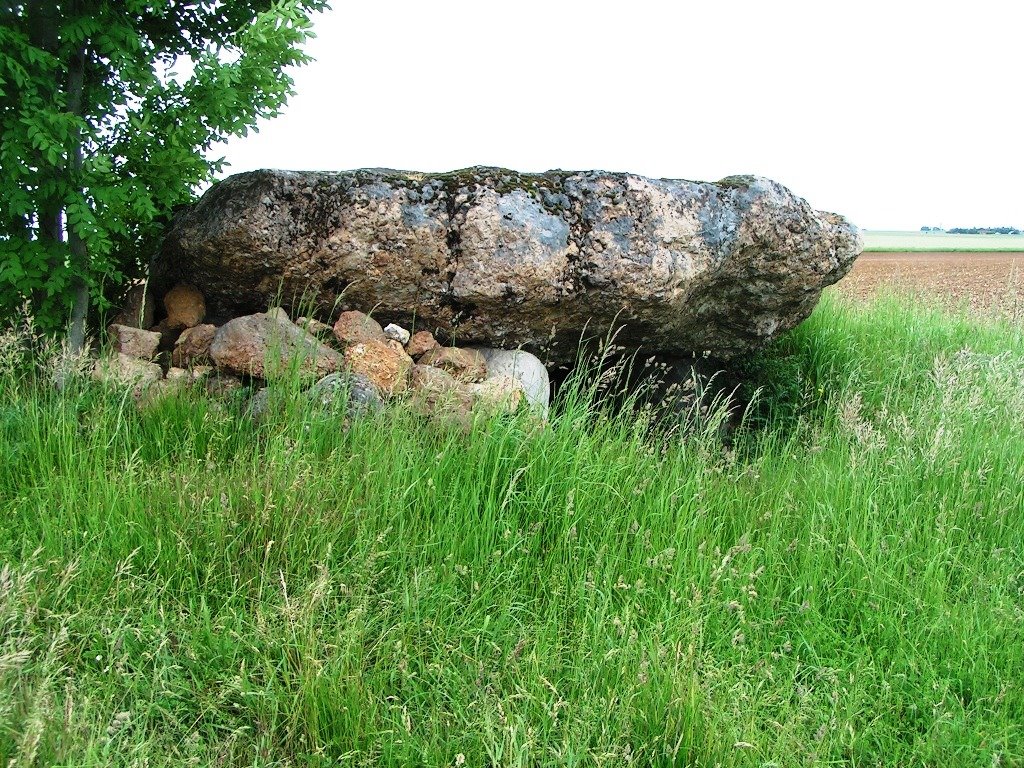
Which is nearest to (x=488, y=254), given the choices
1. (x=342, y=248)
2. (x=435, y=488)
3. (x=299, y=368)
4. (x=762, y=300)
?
(x=342, y=248)

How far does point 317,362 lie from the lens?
5414 mm

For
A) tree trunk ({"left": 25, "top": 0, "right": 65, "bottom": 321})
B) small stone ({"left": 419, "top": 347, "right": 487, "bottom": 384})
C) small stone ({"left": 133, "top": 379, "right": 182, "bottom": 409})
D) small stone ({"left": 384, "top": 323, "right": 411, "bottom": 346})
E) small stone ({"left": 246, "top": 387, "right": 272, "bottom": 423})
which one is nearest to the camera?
small stone ({"left": 246, "top": 387, "right": 272, "bottom": 423})

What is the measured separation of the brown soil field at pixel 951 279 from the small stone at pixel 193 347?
9.46m

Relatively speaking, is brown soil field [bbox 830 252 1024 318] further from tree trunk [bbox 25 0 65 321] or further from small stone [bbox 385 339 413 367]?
tree trunk [bbox 25 0 65 321]

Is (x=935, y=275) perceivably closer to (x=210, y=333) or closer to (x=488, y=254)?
(x=488, y=254)

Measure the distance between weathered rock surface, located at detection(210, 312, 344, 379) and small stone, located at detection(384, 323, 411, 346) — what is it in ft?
1.72

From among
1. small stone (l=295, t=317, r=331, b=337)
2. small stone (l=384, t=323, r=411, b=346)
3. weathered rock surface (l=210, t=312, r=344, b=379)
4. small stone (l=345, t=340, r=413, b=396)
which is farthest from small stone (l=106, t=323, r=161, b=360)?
small stone (l=384, t=323, r=411, b=346)

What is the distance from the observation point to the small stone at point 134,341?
18.4ft

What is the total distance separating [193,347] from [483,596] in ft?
10.6

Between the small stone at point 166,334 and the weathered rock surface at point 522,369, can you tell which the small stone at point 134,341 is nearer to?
the small stone at point 166,334

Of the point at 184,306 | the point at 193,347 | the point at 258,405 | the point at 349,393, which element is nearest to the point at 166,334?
the point at 184,306

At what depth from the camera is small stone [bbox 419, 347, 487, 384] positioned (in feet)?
19.2

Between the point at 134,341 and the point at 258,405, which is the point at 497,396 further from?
the point at 134,341

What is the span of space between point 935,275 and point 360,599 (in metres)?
16.3
